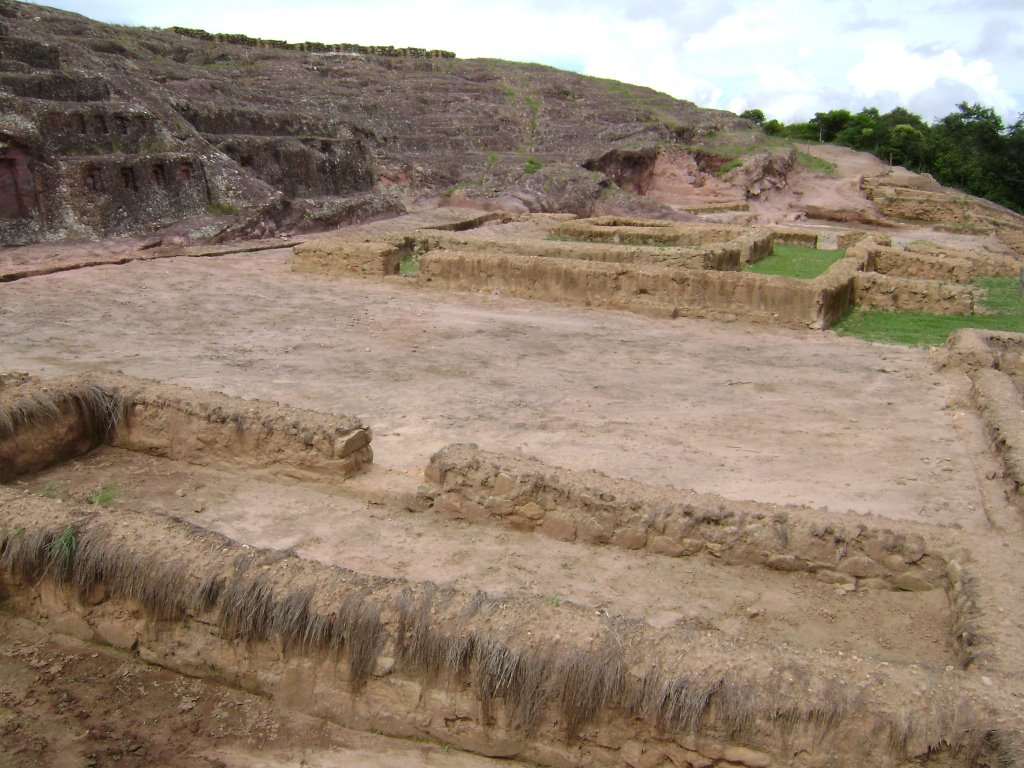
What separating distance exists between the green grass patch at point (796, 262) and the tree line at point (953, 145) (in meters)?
23.8

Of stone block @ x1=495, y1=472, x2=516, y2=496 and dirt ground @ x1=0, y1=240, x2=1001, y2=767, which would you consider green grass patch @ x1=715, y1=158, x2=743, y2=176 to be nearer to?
dirt ground @ x1=0, y1=240, x2=1001, y2=767

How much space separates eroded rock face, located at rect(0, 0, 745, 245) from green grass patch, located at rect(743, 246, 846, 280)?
8.48 metres

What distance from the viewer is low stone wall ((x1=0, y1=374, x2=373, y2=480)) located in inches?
223

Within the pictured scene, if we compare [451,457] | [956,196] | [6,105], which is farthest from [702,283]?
[956,196]

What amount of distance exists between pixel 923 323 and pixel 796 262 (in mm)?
5984

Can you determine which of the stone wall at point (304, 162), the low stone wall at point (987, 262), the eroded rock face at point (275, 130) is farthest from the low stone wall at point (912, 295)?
the stone wall at point (304, 162)

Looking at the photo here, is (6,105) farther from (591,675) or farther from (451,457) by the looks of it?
(591,675)

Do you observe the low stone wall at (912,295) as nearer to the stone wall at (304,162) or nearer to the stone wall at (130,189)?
the stone wall at (130,189)

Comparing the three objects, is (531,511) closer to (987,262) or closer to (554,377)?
(554,377)

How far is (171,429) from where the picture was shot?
6098 mm

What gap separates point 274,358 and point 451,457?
4452 mm

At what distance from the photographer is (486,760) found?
3277mm

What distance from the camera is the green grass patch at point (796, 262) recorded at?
15828 mm

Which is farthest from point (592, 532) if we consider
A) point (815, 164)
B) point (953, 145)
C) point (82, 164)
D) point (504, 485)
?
point (953, 145)
